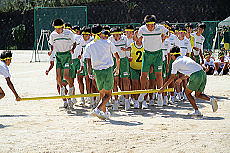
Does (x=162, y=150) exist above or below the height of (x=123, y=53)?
below

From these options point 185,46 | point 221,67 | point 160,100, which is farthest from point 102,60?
point 221,67

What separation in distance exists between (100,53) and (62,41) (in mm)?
1912

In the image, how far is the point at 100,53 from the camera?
31.3 feet

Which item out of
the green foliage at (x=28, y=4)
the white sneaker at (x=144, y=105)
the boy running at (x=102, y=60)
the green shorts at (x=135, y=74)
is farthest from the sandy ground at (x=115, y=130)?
the green foliage at (x=28, y=4)

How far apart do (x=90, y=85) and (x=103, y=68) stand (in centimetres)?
244

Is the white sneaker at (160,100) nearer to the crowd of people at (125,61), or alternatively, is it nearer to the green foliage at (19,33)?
the crowd of people at (125,61)

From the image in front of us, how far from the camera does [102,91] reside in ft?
31.9

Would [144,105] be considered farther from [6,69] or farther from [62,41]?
[6,69]

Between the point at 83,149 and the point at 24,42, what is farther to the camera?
the point at 24,42

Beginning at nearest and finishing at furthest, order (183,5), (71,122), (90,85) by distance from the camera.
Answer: (71,122), (90,85), (183,5)

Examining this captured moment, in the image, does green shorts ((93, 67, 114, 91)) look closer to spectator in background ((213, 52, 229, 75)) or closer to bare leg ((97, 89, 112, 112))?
bare leg ((97, 89, 112, 112))

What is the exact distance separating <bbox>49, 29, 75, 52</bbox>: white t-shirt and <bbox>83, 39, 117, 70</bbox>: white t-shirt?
5.52 feet

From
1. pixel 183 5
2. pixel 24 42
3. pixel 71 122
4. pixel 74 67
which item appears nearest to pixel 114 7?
pixel 183 5

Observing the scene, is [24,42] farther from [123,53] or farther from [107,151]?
[107,151]
